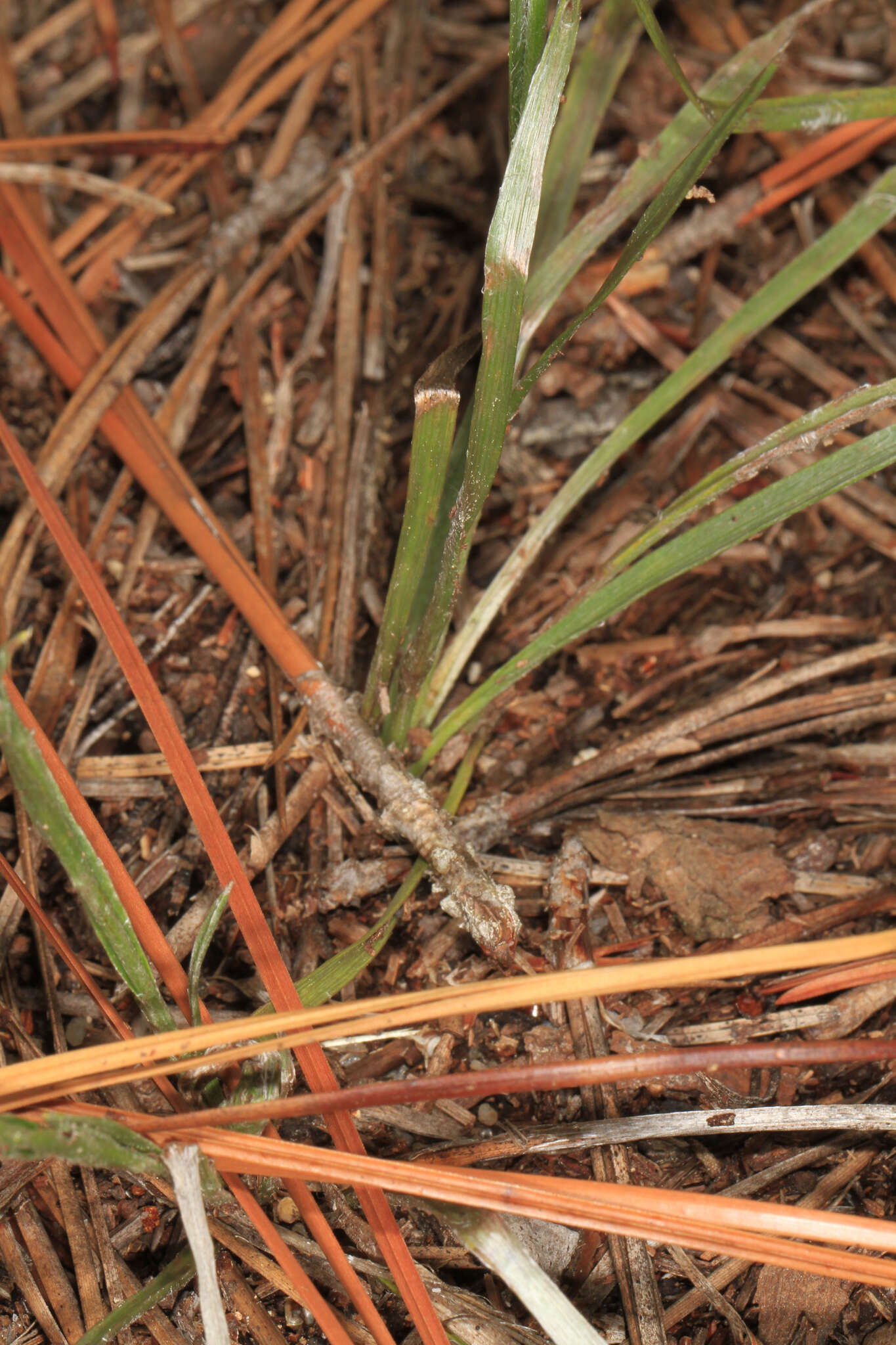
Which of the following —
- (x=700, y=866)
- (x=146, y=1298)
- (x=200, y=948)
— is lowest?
(x=700, y=866)

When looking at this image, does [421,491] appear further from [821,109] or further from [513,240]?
[821,109]

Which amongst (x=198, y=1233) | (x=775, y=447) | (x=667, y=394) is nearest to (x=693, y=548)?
(x=775, y=447)

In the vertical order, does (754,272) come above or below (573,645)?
above

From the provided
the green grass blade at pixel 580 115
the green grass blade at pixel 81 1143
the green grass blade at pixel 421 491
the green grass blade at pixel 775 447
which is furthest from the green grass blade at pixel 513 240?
the green grass blade at pixel 81 1143

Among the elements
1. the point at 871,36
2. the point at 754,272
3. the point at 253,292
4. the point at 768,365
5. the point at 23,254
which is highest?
the point at 23,254

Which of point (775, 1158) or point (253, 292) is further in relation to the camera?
point (253, 292)

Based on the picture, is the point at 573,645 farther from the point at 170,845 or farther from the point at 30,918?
the point at 30,918

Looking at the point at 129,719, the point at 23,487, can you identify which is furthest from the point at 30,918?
the point at 23,487
